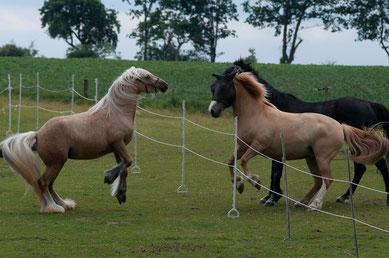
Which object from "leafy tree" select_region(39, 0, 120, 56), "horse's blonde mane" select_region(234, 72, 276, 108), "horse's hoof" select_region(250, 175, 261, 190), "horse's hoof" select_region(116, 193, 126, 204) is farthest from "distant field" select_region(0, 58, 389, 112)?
"leafy tree" select_region(39, 0, 120, 56)

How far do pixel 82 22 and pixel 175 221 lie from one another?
71.2 m

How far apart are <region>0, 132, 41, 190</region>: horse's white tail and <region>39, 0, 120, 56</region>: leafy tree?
66143 mm

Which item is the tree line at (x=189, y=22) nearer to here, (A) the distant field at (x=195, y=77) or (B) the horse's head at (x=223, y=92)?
(A) the distant field at (x=195, y=77)

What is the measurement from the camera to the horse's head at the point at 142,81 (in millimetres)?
11984

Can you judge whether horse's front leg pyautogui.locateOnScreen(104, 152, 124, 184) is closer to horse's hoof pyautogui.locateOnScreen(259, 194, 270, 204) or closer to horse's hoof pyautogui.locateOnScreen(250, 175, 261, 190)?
horse's hoof pyautogui.locateOnScreen(250, 175, 261, 190)

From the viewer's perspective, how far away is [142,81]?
12.1m

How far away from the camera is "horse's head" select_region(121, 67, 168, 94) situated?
1198cm

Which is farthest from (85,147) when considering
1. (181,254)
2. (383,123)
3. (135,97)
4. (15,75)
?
(15,75)

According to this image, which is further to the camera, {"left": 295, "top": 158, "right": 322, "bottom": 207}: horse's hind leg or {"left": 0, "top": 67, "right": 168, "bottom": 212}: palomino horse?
{"left": 295, "top": 158, "right": 322, "bottom": 207}: horse's hind leg

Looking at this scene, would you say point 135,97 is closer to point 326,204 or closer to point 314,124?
point 314,124

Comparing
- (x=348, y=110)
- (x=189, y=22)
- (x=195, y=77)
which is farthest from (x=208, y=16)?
(x=348, y=110)

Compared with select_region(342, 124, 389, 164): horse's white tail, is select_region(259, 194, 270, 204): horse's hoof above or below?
below

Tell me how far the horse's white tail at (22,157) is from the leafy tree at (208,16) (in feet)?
196

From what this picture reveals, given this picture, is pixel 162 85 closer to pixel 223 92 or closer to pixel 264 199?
pixel 223 92
